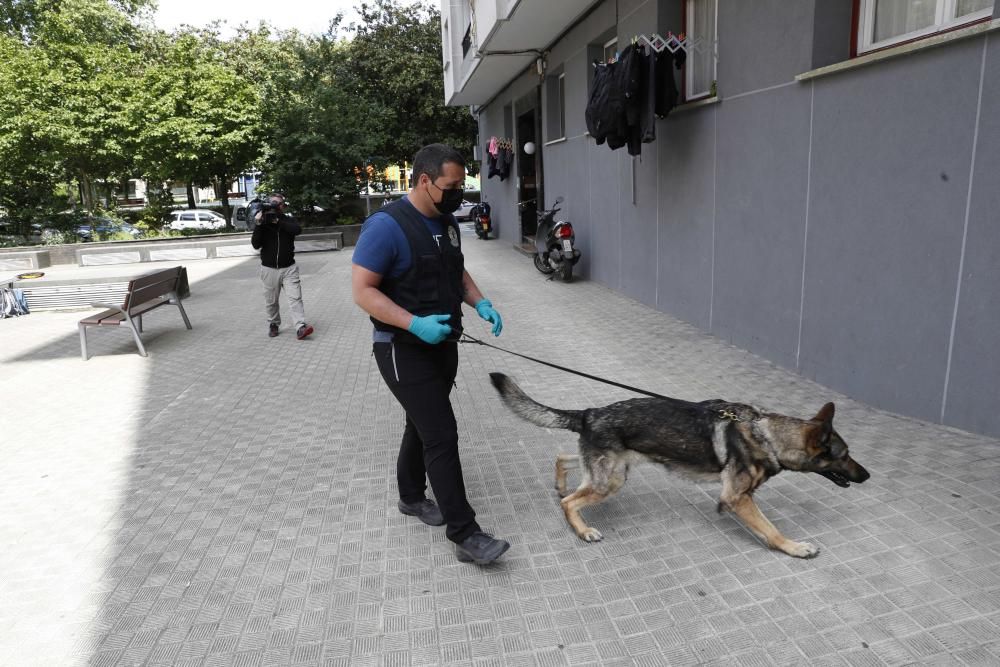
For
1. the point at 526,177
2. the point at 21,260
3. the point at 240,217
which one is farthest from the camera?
the point at 240,217

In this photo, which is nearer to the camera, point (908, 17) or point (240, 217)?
point (908, 17)

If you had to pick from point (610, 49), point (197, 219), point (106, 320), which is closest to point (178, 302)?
point (106, 320)

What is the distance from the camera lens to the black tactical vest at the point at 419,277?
306 cm

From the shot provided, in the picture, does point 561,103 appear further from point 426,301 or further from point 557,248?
point 426,301

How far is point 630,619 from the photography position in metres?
2.81

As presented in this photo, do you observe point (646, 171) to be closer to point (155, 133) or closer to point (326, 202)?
point (326, 202)

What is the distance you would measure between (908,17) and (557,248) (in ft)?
25.1

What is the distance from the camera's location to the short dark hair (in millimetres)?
3084

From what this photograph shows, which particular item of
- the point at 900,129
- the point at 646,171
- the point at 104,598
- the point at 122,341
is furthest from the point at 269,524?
the point at 646,171

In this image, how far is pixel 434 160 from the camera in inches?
121

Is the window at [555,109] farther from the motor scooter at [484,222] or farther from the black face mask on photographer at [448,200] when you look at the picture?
the black face mask on photographer at [448,200]

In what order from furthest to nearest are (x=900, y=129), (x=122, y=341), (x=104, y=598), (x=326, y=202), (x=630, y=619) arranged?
(x=326, y=202)
(x=122, y=341)
(x=900, y=129)
(x=104, y=598)
(x=630, y=619)

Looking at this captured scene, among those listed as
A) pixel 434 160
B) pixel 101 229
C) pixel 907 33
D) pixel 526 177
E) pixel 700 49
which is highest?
pixel 700 49

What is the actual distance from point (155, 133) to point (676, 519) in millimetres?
21269
